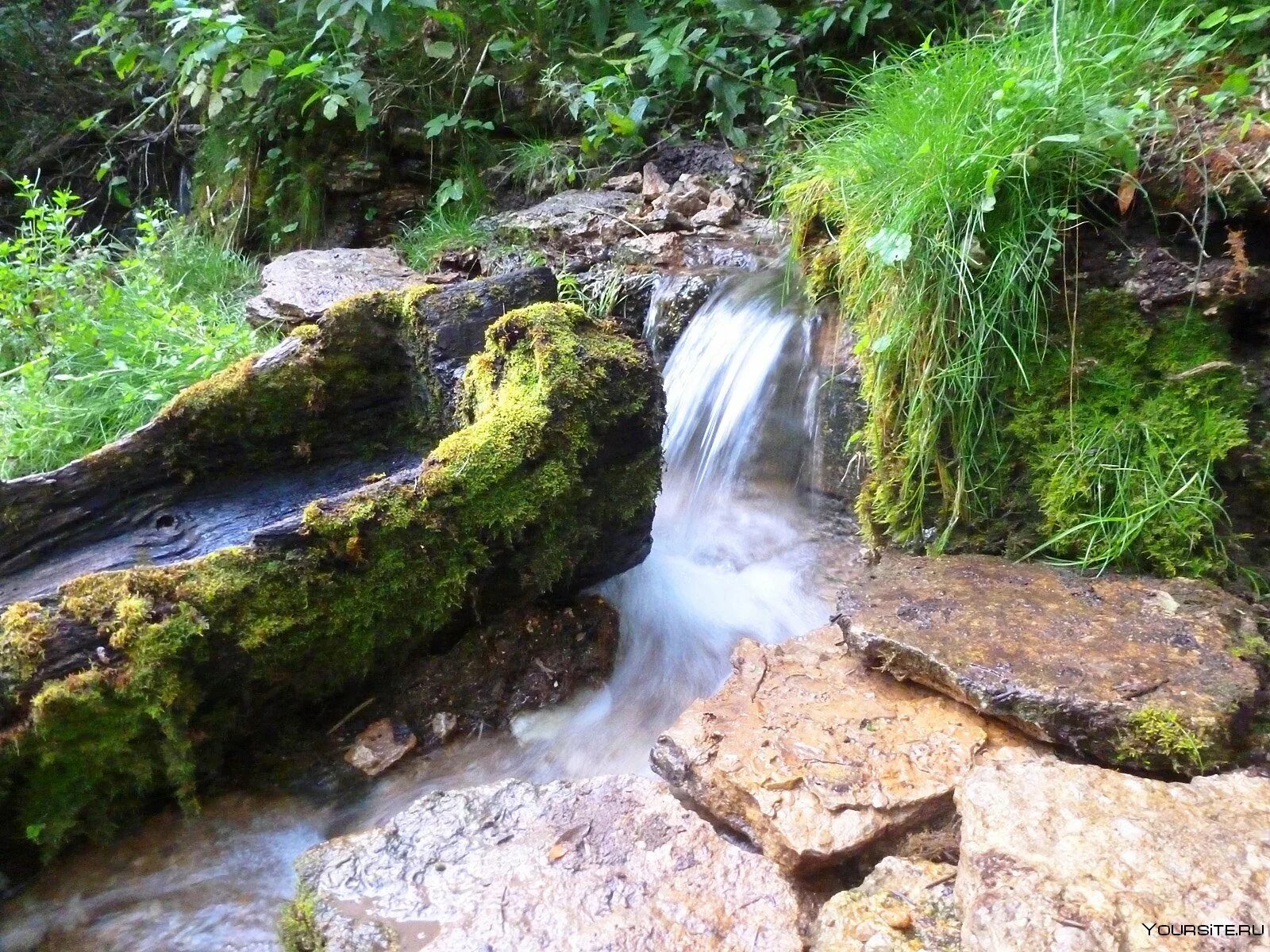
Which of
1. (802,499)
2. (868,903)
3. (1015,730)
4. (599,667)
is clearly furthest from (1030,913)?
(802,499)

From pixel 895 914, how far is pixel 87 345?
490 cm

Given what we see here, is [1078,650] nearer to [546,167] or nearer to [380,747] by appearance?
[380,747]

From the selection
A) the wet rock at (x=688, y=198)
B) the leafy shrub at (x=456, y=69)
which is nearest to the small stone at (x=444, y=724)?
the wet rock at (x=688, y=198)

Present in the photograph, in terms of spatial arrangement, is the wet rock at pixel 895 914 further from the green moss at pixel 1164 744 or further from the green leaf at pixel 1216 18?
the green leaf at pixel 1216 18

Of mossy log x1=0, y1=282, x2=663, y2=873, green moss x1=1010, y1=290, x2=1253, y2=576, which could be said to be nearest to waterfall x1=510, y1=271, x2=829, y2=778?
mossy log x1=0, y1=282, x2=663, y2=873

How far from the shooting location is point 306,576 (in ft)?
7.66

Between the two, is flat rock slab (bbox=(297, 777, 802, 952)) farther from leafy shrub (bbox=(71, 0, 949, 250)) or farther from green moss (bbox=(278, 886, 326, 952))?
leafy shrub (bbox=(71, 0, 949, 250))

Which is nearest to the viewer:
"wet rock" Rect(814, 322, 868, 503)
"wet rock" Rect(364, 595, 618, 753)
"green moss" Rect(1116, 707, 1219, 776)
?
"green moss" Rect(1116, 707, 1219, 776)

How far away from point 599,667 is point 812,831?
1.25m

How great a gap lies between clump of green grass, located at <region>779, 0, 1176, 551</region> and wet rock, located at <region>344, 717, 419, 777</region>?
1767mm

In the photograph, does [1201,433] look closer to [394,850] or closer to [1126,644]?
[1126,644]

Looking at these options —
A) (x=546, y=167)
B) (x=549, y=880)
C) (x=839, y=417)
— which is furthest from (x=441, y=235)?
(x=549, y=880)

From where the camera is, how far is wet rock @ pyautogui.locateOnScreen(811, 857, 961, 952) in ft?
4.99

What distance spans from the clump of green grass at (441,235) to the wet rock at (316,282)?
20 cm
